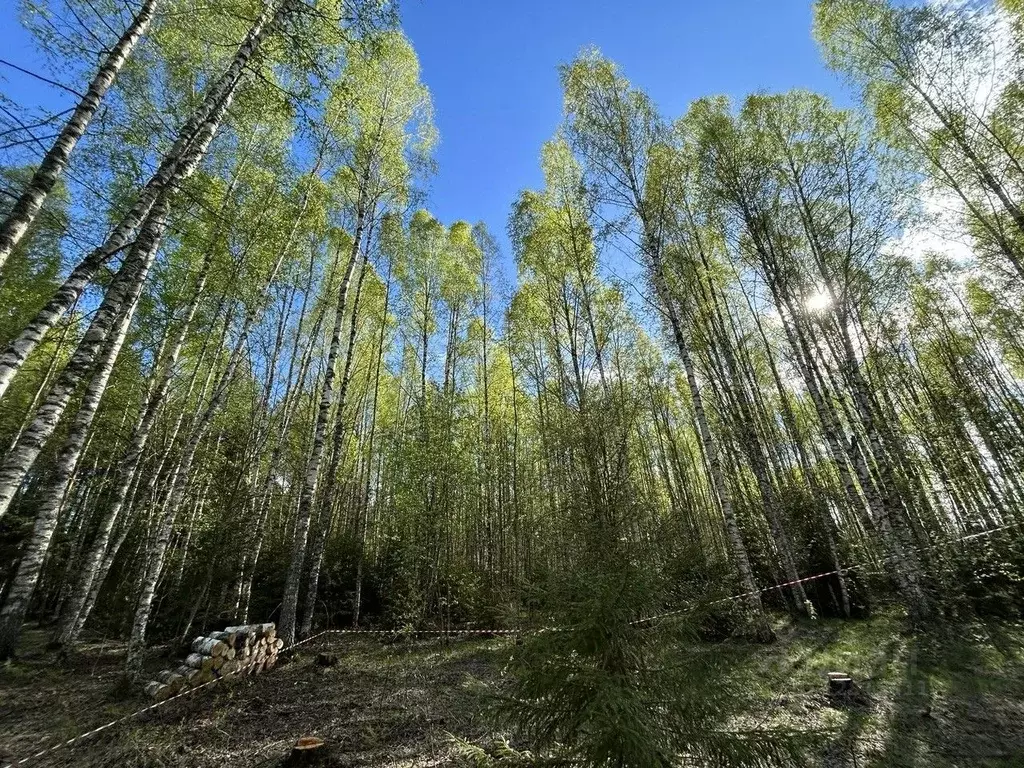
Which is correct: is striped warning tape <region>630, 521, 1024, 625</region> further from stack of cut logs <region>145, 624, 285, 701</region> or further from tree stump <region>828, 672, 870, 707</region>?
stack of cut logs <region>145, 624, 285, 701</region>

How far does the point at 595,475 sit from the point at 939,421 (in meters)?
13.2

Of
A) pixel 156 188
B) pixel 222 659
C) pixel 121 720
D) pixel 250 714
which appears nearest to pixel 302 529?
pixel 222 659

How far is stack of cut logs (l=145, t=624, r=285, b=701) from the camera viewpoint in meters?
4.97

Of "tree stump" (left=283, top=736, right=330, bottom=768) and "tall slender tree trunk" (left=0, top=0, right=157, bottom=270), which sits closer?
"tall slender tree trunk" (left=0, top=0, right=157, bottom=270)

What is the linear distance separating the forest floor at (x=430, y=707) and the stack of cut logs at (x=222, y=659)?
17 cm

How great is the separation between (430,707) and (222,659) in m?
3.04

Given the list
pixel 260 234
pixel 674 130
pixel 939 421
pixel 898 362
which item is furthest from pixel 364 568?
pixel 898 362

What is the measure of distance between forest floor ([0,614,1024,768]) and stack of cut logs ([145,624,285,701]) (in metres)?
0.17

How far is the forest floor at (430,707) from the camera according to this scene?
3482 millimetres

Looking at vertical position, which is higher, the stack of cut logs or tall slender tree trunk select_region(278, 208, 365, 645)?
tall slender tree trunk select_region(278, 208, 365, 645)

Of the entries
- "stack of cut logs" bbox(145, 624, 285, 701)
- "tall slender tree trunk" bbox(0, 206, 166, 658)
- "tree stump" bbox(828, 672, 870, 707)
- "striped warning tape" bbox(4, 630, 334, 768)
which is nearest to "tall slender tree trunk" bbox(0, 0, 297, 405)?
"tall slender tree trunk" bbox(0, 206, 166, 658)

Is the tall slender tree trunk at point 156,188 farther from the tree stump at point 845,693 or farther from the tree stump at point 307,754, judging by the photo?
the tree stump at point 845,693

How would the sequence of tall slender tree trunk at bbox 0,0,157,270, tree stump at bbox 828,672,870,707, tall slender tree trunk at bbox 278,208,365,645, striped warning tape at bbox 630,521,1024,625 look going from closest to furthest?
striped warning tape at bbox 630,521,1024,625 < tall slender tree trunk at bbox 0,0,157,270 < tree stump at bbox 828,672,870,707 < tall slender tree trunk at bbox 278,208,365,645

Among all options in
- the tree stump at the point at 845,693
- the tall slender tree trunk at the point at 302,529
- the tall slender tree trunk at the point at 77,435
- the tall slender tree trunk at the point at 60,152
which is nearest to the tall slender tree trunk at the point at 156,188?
the tall slender tree trunk at the point at 77,435
